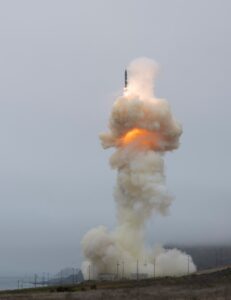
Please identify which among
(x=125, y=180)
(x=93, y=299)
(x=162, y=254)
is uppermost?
(x=125, y=180)

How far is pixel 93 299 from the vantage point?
90.0 metres

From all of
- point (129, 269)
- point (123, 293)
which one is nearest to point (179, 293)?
point (123, 293)

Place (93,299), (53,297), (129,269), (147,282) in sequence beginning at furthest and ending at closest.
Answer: (129,269)
(147,282)
(53,297)
(93,299)

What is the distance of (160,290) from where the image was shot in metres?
100

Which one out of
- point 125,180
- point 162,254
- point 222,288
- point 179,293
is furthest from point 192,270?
point 179,293

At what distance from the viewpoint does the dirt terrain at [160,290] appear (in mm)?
90250

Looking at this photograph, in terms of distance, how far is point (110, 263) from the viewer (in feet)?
458

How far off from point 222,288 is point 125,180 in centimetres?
4155

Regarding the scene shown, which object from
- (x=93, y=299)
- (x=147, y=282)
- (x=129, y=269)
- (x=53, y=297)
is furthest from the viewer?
(x=129, y=269)

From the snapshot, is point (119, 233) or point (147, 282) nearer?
point (147, 282)

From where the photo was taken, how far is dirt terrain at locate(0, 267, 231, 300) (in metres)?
90.2

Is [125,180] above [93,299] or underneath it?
above

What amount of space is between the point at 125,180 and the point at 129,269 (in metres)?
19.1

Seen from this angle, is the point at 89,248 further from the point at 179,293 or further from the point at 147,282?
the point at 179,293
